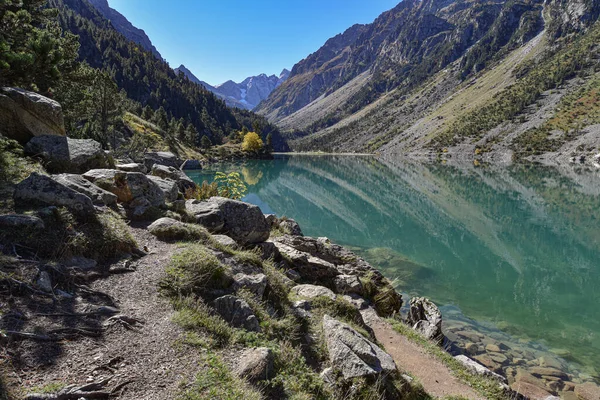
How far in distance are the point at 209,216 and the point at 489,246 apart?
28543 millimetres

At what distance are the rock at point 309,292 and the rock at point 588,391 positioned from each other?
9896 millimetres

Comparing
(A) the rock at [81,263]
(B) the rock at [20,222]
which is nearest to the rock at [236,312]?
(A) the rock at [81,263]

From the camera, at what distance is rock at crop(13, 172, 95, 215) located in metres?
8.11

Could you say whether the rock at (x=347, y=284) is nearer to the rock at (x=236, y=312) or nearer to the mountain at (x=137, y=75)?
the rock at (x=236, y=312)

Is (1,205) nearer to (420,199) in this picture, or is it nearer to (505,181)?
(420,199)

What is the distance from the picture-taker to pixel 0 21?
39.1 feet

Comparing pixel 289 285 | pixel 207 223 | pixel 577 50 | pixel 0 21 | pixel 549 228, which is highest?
pixel 577 50

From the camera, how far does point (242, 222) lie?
13672mm

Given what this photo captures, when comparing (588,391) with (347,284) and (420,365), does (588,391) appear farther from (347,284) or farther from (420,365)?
(347,284)

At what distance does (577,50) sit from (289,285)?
252447 mm

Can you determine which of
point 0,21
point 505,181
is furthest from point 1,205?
point 505,181

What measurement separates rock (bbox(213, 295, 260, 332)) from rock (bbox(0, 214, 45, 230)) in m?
4.24

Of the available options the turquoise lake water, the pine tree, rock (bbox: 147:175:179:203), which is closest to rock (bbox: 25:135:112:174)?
rock (bbox: 147:175:179:203)

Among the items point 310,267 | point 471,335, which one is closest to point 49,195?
point 310,267
